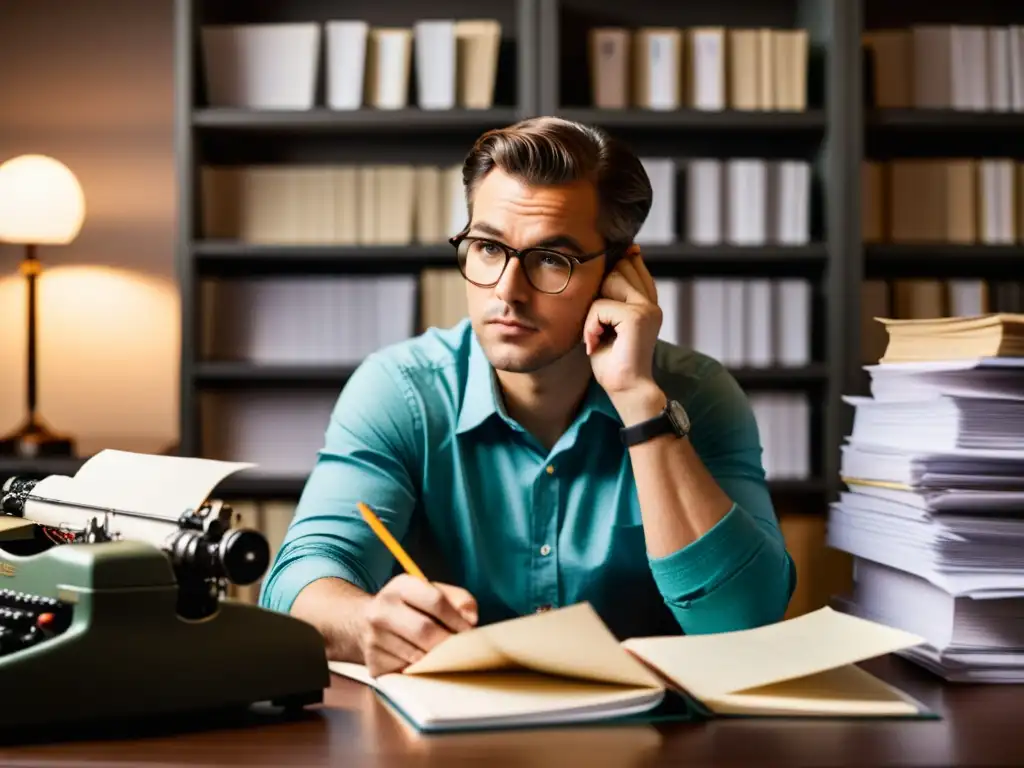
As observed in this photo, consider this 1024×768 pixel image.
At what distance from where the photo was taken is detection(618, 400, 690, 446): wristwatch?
1.39m

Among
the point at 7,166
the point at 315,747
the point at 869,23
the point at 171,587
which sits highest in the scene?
the point at 869,23

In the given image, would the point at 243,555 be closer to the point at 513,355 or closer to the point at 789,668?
the point at 789,668

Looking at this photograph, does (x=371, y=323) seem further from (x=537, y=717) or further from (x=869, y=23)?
(x=537, y=717)

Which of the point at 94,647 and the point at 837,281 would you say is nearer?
the point at 94,647

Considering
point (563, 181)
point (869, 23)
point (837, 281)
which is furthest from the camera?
point (869, 23)

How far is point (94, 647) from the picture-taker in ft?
2.61

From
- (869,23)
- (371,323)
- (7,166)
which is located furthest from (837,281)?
(7,166)

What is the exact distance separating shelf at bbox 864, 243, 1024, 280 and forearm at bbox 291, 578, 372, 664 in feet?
6.62

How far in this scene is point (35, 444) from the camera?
2746 millimetres

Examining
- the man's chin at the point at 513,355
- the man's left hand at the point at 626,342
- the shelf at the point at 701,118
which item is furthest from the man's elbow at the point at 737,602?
the shelf at the point at 701,118

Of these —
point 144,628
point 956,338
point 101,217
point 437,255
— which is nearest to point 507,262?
point 956,338

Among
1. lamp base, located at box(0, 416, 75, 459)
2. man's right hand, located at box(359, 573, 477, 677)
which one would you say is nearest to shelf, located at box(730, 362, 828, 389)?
lamp base, located at box(0, 416, 75, 459)

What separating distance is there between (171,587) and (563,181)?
864 millimetres

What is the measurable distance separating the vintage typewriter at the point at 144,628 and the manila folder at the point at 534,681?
0.10 metres
